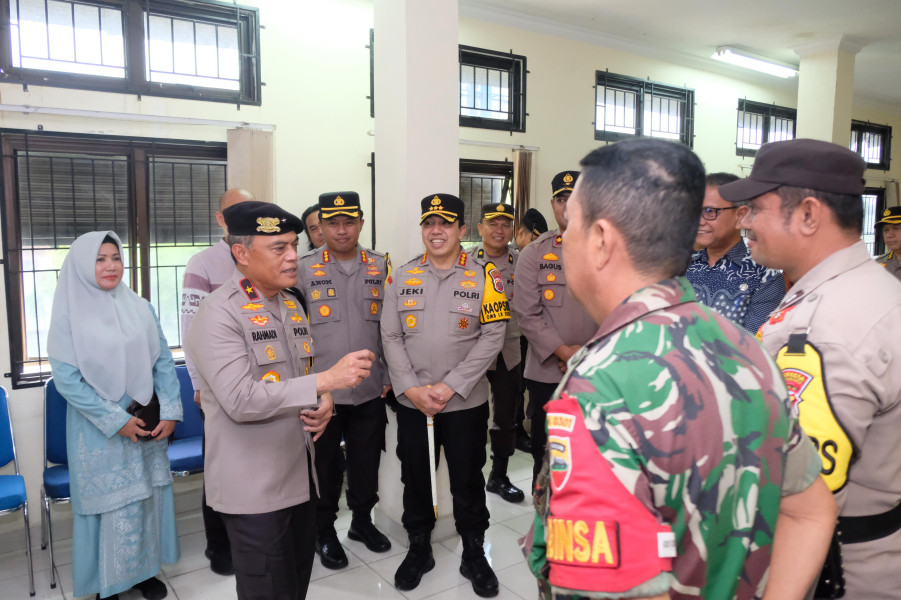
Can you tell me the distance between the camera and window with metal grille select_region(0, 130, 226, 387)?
11.4ft

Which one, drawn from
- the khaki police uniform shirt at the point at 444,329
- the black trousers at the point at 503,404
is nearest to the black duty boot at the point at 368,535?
the khaki police uniform shirt at the point at 444,329

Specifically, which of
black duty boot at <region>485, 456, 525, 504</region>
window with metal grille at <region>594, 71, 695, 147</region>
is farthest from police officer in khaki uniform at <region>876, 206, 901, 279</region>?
black duty boot at <region>485, 456, 525, 504</region>

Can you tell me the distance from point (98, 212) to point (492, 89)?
11.4ft

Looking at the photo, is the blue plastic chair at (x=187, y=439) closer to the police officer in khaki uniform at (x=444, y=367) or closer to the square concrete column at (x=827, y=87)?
the police officer in khaki uniform at (x=444, y=367)

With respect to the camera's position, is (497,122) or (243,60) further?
(497,122)

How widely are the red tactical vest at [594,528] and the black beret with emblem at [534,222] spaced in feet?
14.6

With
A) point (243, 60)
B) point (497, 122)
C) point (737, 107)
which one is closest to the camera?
point (243, 60)

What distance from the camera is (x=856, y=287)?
3.65 feet

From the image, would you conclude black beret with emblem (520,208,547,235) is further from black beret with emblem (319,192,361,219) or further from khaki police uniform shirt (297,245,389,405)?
black beret with emblem (319,192,361,219)

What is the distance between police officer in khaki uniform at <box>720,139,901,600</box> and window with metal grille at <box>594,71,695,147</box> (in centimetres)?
528

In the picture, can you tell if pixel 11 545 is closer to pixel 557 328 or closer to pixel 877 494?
pixel 557 328

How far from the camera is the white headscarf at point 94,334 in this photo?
8.71 ft

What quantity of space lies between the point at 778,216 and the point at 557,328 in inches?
83.1

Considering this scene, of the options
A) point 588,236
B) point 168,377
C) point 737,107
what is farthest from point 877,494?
point 737,107
